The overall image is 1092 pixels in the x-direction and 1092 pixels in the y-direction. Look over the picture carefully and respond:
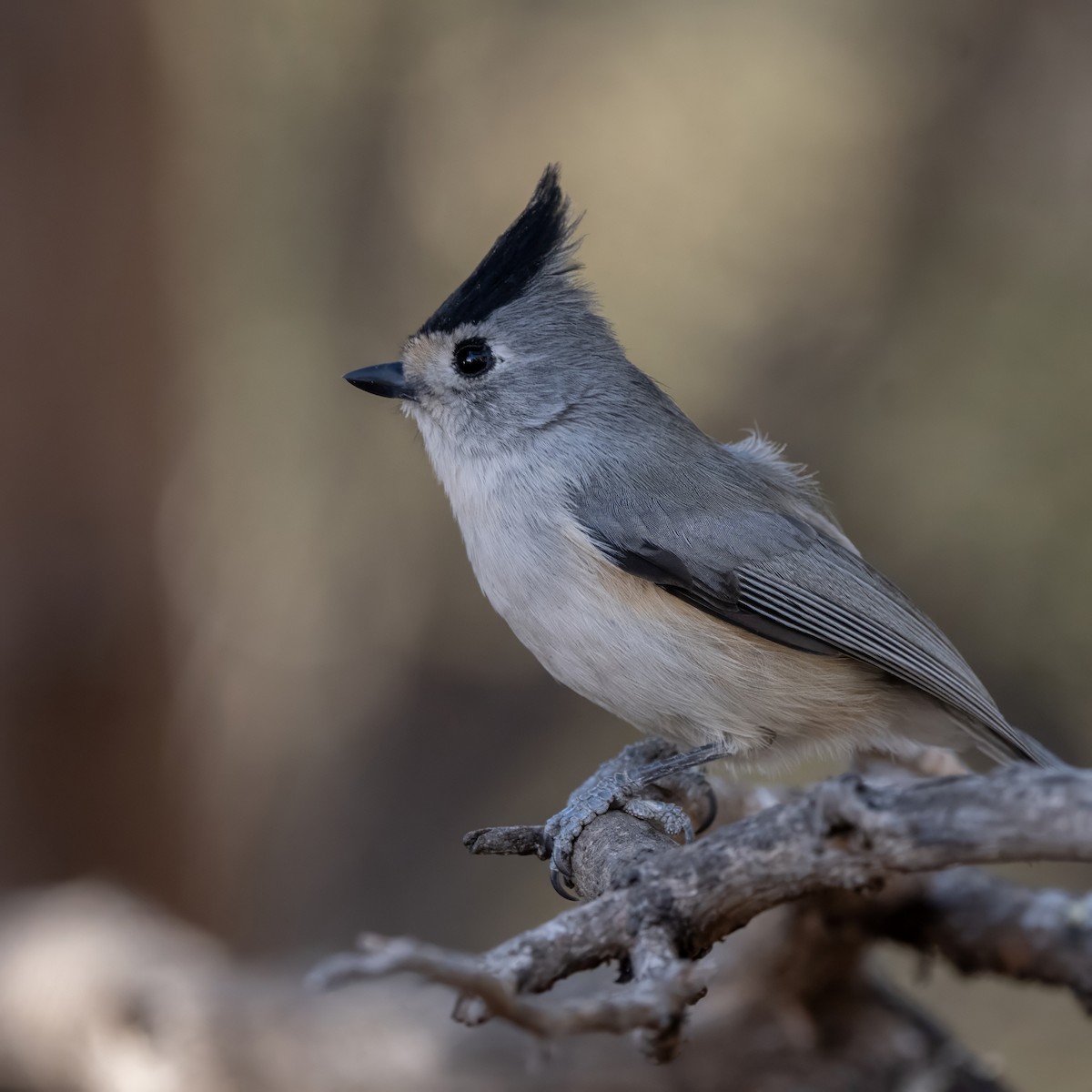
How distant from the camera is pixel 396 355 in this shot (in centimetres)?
678

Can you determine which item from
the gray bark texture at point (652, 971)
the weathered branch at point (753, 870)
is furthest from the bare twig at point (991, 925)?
the weathered branch at point (753, 870)

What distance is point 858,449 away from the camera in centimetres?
623

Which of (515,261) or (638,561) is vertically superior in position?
(515,261)

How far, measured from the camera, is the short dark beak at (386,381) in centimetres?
335

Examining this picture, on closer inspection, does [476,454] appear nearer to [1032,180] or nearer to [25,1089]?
[25,1089]

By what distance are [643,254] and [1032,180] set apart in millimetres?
2009

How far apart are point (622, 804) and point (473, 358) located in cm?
128

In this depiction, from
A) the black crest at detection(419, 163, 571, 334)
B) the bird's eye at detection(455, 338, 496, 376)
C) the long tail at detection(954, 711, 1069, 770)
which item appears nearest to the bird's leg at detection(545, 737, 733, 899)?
the long tail at detection(954, 711, 1069, 770)

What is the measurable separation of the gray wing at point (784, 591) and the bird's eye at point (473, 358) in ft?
1.71

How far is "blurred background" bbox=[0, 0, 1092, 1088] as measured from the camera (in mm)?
5332

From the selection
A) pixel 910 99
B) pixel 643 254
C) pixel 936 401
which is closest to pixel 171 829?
pixel 643 254

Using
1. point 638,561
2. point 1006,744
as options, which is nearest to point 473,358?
point 638,561

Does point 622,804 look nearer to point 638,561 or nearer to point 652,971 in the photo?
point 638,561

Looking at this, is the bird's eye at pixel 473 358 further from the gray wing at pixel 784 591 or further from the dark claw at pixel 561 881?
the dark claw at pixel 561 881
